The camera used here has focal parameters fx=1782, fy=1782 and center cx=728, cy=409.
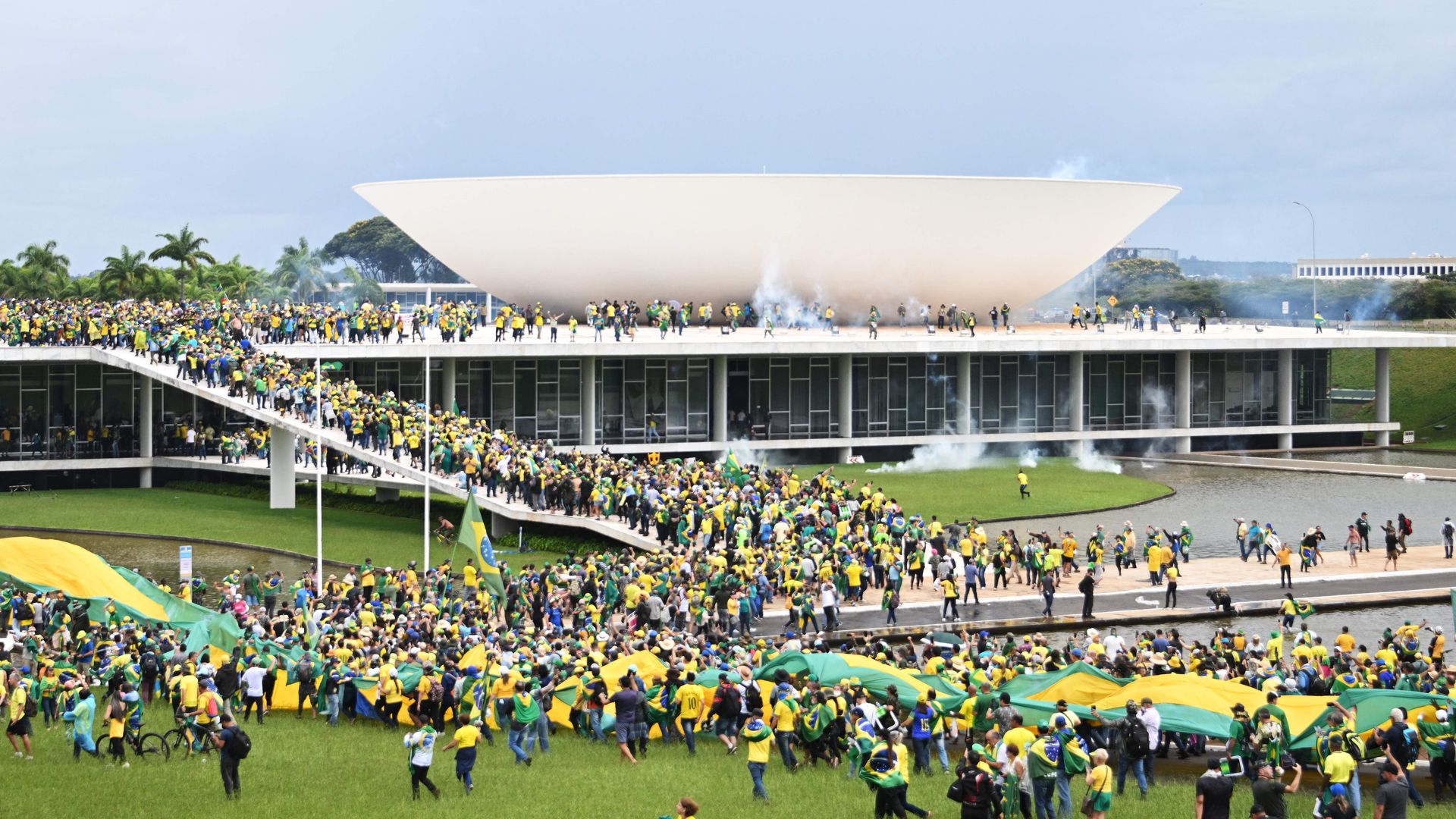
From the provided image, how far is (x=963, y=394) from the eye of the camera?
53.5 m

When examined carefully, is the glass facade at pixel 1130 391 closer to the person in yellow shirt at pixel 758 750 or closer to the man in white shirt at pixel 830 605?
the man in white shirt at pixel 830 605

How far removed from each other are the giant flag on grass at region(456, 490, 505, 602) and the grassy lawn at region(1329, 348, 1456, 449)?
127 ft

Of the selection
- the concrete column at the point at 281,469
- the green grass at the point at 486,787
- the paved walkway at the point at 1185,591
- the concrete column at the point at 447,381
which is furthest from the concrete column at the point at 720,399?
the green grass at the point at 486,787

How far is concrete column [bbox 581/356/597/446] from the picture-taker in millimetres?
49719

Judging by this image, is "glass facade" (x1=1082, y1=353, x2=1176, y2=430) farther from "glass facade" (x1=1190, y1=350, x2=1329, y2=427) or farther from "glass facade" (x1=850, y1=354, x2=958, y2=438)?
"glass facade" (x1=850, y1=354, x2=958, y2=438)

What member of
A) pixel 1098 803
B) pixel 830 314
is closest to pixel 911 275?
pixel 830 314

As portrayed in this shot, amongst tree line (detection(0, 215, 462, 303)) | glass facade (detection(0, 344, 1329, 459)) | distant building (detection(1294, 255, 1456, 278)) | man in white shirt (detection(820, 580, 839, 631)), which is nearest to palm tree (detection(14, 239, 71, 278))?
tree line (detection(0, 215, 462, 303))

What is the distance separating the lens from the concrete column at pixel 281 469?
40.8m

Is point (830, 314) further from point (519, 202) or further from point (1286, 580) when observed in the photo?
point (1286, 580)

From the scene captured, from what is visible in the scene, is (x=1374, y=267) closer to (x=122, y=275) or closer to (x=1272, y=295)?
(x=1272, y=295)

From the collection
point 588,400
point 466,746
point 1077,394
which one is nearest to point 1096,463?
point 1077,394

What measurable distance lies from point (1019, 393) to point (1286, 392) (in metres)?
8.93

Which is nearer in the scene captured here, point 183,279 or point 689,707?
point 689,707

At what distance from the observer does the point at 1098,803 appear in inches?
553
